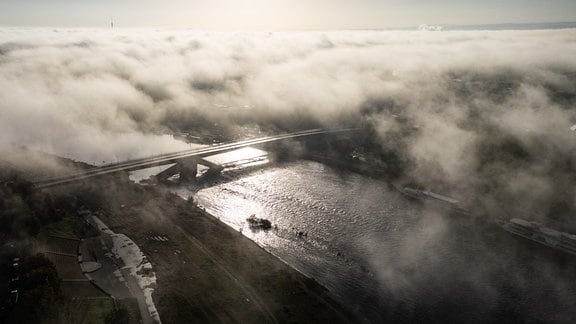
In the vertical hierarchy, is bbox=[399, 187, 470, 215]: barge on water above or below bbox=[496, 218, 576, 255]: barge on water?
below

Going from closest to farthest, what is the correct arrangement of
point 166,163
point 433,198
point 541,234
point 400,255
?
1. point 400,255
2. point 541,234
3. point 433,198
4. point 166,163

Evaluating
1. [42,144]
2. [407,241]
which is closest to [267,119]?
[42,144]

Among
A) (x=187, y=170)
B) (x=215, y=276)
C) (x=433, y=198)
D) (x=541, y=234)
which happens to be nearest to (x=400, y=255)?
(x=433, y=198)

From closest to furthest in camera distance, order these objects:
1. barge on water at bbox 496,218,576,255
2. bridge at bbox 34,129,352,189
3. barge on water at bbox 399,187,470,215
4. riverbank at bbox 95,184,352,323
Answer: riverbank at bbox 95,184,352,323 → barge on water at bbox 496,218,576,255 → bridge at bbox 34,129,352,189 → barge on water at bbox 399,187,470,215

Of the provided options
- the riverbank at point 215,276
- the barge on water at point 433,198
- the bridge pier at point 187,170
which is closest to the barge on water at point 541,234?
the barge on water at point 433,198

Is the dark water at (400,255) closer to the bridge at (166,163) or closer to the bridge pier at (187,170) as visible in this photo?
the bridge pier at (187,170)

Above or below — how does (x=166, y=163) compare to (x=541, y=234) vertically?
below

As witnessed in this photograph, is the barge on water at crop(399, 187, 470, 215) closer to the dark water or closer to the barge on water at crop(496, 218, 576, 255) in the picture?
the dark water

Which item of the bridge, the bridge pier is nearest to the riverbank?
the bridge

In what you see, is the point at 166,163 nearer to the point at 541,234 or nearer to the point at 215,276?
the point at 215,276
